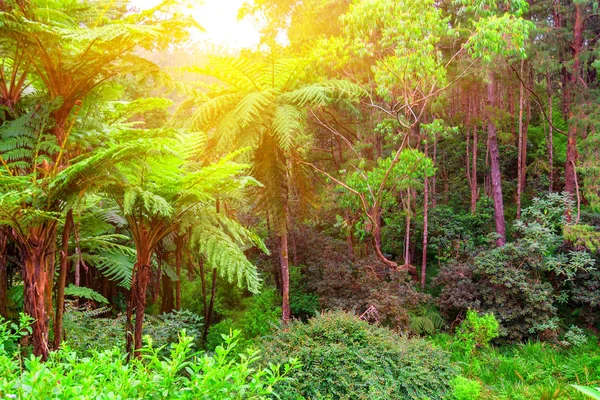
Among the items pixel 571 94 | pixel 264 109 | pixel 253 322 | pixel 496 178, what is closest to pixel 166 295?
pixel 253 322

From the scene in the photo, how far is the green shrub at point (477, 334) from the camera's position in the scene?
6.39m

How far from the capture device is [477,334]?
6.53 m

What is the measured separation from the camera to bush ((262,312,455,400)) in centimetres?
357

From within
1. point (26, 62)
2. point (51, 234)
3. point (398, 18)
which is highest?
point (398, 18)

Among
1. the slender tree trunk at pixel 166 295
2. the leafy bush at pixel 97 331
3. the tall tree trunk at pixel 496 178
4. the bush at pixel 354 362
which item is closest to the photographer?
the bush at pixel 354 362

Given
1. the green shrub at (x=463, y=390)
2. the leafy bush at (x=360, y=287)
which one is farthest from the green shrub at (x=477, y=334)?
the green shrub at (x=463, y=390)

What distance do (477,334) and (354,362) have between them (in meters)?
3.62

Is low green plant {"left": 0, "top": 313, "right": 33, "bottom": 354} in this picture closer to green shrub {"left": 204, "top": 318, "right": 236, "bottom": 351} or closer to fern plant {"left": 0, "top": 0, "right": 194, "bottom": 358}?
fern plant {"left": 0, "top": 0, "right": 194, "bottom": 358}

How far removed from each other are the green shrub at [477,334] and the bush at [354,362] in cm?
215

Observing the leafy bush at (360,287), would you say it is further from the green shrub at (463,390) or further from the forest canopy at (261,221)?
the green shrub at (463,390)

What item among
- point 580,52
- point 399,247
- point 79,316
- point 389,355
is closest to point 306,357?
point 389,355

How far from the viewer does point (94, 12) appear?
3523 mm

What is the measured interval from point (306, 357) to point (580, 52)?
900 centimetres

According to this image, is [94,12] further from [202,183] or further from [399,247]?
[399,247]
